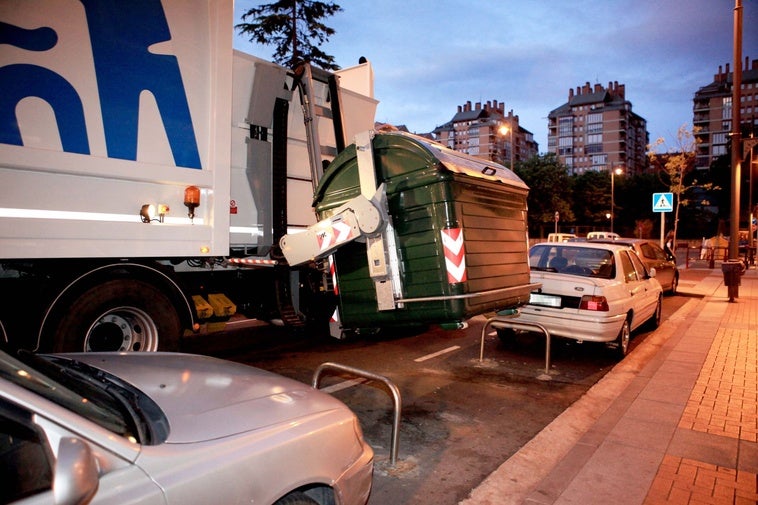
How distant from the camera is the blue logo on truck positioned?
11.4 ft

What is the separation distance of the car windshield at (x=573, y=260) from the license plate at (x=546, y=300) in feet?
1.86

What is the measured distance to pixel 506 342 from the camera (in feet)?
25.5

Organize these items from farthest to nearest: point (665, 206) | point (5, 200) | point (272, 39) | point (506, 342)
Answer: point (272, 39) → point (665, 206) → point (506, 342) → point (5, 200)

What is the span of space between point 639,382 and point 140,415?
558cm

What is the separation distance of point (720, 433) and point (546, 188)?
4462 cm

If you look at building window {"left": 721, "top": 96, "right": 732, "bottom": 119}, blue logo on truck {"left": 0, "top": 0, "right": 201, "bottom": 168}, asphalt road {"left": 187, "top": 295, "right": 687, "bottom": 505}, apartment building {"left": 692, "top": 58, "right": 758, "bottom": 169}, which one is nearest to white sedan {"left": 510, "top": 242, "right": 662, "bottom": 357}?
asphalt road {"left": 187, "top": 295, "right": 687, "bottom": 505}

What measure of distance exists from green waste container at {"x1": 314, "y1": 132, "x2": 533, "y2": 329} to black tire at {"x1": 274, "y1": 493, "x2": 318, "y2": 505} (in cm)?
232

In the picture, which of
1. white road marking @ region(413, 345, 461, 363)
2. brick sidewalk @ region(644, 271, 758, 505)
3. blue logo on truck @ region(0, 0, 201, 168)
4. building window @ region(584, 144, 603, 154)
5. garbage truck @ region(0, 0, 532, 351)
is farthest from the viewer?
building window @ region(584, 144, 603, 154)

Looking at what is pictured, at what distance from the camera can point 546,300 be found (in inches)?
264

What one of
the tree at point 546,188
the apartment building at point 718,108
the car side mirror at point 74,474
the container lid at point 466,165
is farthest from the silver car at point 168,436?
the apartment building at point 718,108

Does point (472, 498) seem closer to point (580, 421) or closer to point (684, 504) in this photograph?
point (684, 504)

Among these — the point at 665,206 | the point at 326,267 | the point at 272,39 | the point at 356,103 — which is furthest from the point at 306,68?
the point at 272,39

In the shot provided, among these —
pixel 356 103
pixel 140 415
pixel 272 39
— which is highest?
pixel 272 39

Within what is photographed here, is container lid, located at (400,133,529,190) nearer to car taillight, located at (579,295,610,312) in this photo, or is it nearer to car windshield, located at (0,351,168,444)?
car taillight, located at (579,295,610,312)
